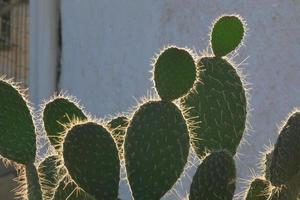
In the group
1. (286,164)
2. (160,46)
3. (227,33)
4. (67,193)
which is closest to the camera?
(286,164)

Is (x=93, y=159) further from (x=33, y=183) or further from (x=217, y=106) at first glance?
(x=217, y=106)

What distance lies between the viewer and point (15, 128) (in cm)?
158

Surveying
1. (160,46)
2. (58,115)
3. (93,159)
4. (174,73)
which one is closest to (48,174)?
(58,115)

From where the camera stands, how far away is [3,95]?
155cm

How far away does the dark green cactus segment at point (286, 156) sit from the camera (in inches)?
55.3

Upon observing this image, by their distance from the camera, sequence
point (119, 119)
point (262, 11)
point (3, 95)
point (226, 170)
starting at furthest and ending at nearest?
point (262, 11)
point (119, 119)
point (3, 95)
point (226, 170)

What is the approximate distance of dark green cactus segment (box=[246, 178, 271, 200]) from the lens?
1579mm

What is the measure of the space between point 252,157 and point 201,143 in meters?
2.61

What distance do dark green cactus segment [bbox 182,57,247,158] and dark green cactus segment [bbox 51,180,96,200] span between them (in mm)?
304

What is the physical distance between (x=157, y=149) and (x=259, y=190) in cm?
27

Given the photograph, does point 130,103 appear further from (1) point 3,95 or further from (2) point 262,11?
(1) point 3,95

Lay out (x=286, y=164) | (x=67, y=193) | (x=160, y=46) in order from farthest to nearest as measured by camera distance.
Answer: (x=160, y=46)
(x=67, y=193)
(x=286, y=164)

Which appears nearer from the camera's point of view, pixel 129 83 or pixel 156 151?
pixel 156 151

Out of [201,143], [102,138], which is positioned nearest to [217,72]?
[201,143]
